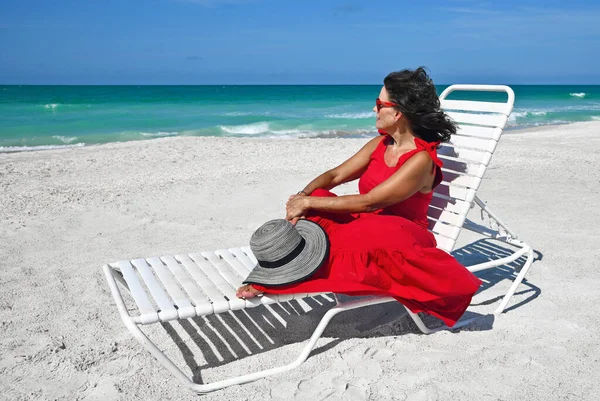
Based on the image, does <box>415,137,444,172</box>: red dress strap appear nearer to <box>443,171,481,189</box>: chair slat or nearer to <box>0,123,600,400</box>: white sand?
<box>443,171,481,189</box>: chair slat

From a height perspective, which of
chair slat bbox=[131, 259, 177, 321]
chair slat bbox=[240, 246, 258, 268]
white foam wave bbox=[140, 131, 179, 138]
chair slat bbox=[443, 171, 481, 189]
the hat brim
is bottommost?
white foam wave bbox=[140, 131, 179, 138]

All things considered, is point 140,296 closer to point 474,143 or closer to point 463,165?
point 463,165

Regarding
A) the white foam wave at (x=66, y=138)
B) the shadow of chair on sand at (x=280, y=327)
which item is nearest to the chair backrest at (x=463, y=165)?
the shadow of chair on sand at (x=280, y=327)

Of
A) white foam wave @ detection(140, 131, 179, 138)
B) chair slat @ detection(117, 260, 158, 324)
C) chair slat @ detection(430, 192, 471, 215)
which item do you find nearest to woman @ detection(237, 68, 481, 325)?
chair slat @ detection(430, 192, 471, 215)

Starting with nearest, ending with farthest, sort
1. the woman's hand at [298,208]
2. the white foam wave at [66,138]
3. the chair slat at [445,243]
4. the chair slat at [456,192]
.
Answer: the woman's hand at [298,208] < the chair slat at [445,243] < the chair slat at [456,192] < the white foam wave at [66,138]

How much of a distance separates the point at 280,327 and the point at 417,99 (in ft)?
5.11

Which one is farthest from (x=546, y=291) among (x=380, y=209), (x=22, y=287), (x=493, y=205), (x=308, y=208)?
(x=22, y=287)

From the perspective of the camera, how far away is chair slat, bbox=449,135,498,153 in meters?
3.67

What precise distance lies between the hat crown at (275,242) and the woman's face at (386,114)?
2.89 feet

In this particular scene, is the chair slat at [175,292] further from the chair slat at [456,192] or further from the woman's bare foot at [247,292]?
the chair slat at [456,192]

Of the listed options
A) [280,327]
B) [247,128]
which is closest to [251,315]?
[280,327]

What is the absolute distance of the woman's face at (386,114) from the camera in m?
3.21

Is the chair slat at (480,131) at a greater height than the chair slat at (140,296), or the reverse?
the chair slat at (480,131)

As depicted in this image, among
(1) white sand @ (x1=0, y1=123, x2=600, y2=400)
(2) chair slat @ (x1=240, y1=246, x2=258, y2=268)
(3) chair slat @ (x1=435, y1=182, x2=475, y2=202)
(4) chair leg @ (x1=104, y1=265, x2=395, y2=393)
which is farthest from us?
(3) chair slat @ (x1=435, y1=182, x2=475, y2=202)
